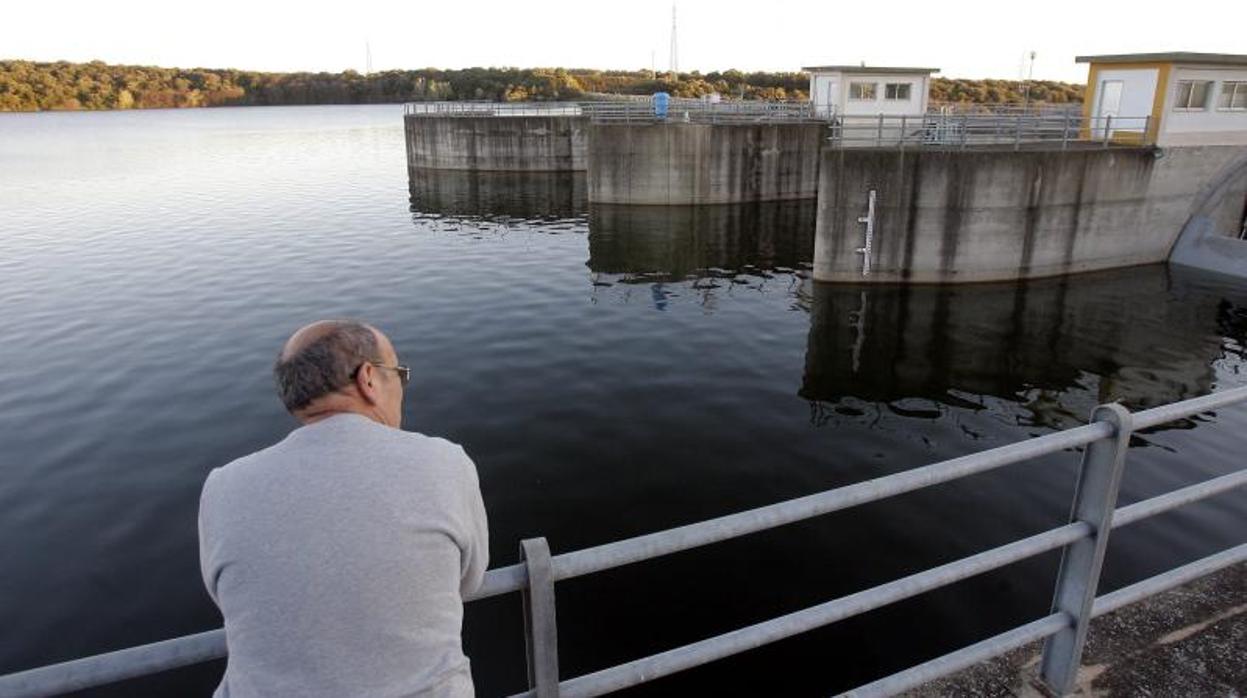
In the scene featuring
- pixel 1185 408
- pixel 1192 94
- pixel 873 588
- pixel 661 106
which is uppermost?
pixel 1192 94

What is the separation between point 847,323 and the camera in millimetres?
20375

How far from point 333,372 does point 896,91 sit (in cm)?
4086

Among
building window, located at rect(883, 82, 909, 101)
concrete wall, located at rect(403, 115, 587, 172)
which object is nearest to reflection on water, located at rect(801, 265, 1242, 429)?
building window, located at rect(883, 82, 909, 101)

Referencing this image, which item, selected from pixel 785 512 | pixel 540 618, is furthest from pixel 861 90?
pixel 540 618

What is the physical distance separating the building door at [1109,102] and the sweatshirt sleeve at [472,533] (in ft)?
96.7

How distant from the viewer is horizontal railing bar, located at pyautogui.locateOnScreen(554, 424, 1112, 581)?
238 cm

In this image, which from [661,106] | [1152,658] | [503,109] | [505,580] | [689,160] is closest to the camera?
[505,580]

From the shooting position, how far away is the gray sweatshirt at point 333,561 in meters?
1.88

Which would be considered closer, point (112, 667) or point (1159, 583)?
point (112, 667)

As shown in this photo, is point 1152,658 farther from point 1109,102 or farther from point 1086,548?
point 1109,102

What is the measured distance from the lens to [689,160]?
119 ft

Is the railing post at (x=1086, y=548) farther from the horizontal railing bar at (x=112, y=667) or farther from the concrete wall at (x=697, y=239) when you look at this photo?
the concrete wall at (x=697, y=239)

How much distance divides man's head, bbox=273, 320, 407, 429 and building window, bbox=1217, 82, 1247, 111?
31435 mm

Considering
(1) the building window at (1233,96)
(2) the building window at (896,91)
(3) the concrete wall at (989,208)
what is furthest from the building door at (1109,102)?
(2) the building window at (896,91)
